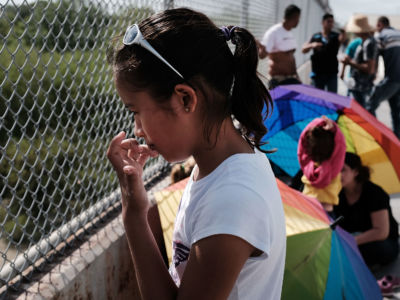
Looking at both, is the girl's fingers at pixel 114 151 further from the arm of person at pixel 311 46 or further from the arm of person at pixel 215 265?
the arm of person at pixel 311 46

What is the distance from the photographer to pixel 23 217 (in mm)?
2748

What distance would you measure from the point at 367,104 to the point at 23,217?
538 cm

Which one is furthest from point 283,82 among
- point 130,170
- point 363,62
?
point 130,170

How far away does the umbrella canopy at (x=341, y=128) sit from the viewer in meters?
3.66

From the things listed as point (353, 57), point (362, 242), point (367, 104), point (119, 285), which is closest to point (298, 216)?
point (119, 285)

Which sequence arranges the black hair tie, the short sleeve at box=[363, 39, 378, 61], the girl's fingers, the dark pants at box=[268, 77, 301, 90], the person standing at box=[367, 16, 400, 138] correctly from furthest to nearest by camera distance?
the short sleeve at box=[363, 39, 378, 61] → the person standing at box=[367, 16, 400, 138] → the dark pants at box=[268, 77, 301, 90] → the girl's fingers → the black hair tie

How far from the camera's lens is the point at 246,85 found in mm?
1229

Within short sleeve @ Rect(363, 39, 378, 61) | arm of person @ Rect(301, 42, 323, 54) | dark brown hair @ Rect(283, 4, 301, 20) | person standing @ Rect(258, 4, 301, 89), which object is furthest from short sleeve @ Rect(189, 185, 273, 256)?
arm of person @ Rect(301, 42, 323, 54)

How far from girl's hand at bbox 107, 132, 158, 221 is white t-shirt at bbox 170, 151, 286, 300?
0.42 feet

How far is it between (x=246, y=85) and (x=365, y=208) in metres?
2.44

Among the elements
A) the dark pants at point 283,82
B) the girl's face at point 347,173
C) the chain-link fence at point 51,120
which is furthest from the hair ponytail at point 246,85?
the dark pants at point 283,82

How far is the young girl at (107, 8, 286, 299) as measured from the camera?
3.20 ft

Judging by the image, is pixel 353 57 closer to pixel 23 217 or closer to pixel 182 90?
pixel 23 217

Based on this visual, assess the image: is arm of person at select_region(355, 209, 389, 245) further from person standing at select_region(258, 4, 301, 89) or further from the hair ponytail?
person standing at select_region(258, 4, 301, 89)
